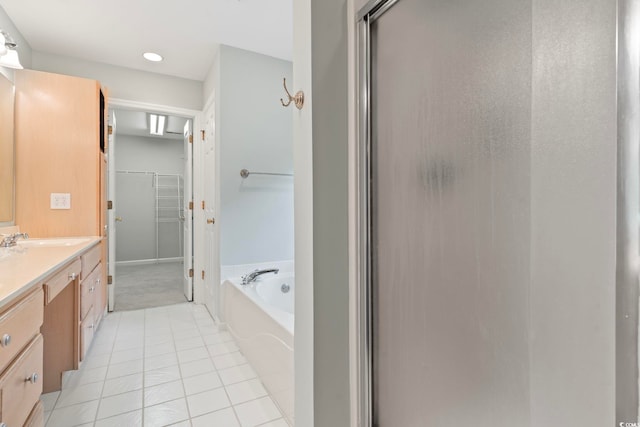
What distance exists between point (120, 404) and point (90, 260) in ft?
3.38

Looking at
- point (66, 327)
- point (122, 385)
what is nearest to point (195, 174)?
point (66, 327)

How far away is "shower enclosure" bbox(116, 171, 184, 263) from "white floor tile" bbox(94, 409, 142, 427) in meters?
4.15

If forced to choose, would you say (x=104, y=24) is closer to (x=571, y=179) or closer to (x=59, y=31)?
(x=59, y=31)

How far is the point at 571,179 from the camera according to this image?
1.30ft

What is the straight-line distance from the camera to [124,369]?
2.02 m

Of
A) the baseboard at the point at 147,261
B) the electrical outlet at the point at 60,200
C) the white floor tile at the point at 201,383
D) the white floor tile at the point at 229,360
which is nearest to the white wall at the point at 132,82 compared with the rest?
the electrical outlet at the point at 60,200

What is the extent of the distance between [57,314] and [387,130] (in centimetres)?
225

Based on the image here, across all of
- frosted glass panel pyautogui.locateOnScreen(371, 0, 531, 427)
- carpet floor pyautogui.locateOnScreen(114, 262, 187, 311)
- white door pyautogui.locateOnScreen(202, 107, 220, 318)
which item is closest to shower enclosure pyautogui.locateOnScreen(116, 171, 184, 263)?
carpet floor pyautogui.locateOnScreen(114, 262, 187, 311)

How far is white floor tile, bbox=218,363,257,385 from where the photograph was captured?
1894mm

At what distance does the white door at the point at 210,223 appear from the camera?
277cm

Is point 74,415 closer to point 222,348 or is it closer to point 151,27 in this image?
point 222,348

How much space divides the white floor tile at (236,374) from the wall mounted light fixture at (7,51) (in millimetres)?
2408

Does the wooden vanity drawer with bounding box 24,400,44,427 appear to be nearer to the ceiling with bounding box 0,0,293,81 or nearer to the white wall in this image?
the ceiling with bounding box 0,0,293,81

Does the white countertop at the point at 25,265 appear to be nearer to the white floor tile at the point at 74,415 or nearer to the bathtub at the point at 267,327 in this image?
the white floor tile at the point at 74,415
